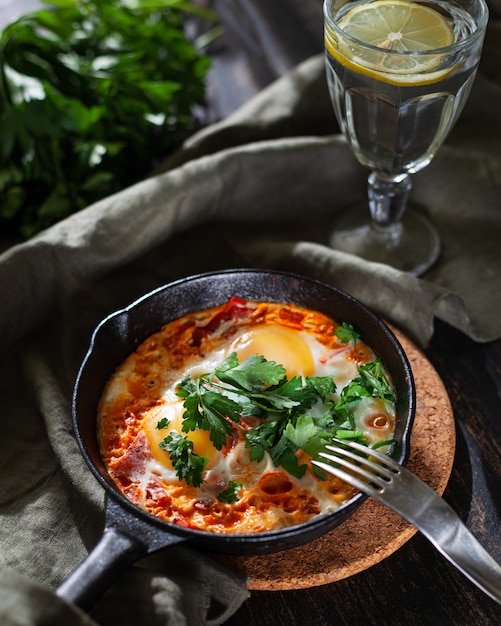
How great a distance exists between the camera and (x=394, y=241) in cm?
331

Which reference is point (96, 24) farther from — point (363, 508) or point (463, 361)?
point (363, 508)

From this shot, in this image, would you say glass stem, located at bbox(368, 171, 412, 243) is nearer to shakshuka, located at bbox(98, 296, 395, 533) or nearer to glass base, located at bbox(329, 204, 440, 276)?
glass base, located at bbox(329, 204, 440, 276)

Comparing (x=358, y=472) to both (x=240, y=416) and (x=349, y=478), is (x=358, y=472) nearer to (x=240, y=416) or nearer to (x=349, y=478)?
(x=349, y=478)

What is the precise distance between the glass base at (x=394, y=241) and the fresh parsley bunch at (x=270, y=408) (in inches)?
33.5

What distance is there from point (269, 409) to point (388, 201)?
49.4 inches

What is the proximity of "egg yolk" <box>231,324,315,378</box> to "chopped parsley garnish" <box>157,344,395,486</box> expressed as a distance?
2.0 inches

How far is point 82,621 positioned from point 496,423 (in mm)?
1554

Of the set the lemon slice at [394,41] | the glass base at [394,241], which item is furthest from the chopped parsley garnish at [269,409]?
the lemon slice at [394,41]

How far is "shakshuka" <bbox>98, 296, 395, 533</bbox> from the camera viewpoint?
221 cm

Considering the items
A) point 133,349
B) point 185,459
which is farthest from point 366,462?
point 133,349

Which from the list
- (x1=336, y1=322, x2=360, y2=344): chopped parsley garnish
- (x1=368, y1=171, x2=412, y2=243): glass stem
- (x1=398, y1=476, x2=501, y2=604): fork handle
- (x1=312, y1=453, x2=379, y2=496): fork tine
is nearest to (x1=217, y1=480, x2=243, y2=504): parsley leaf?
(x1=312, y1=453, x2=379, y2=496): fork tine

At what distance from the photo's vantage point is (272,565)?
2199 mm

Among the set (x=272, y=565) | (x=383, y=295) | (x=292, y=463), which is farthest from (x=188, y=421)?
(x=383, y=295)

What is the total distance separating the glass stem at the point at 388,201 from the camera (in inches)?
122
